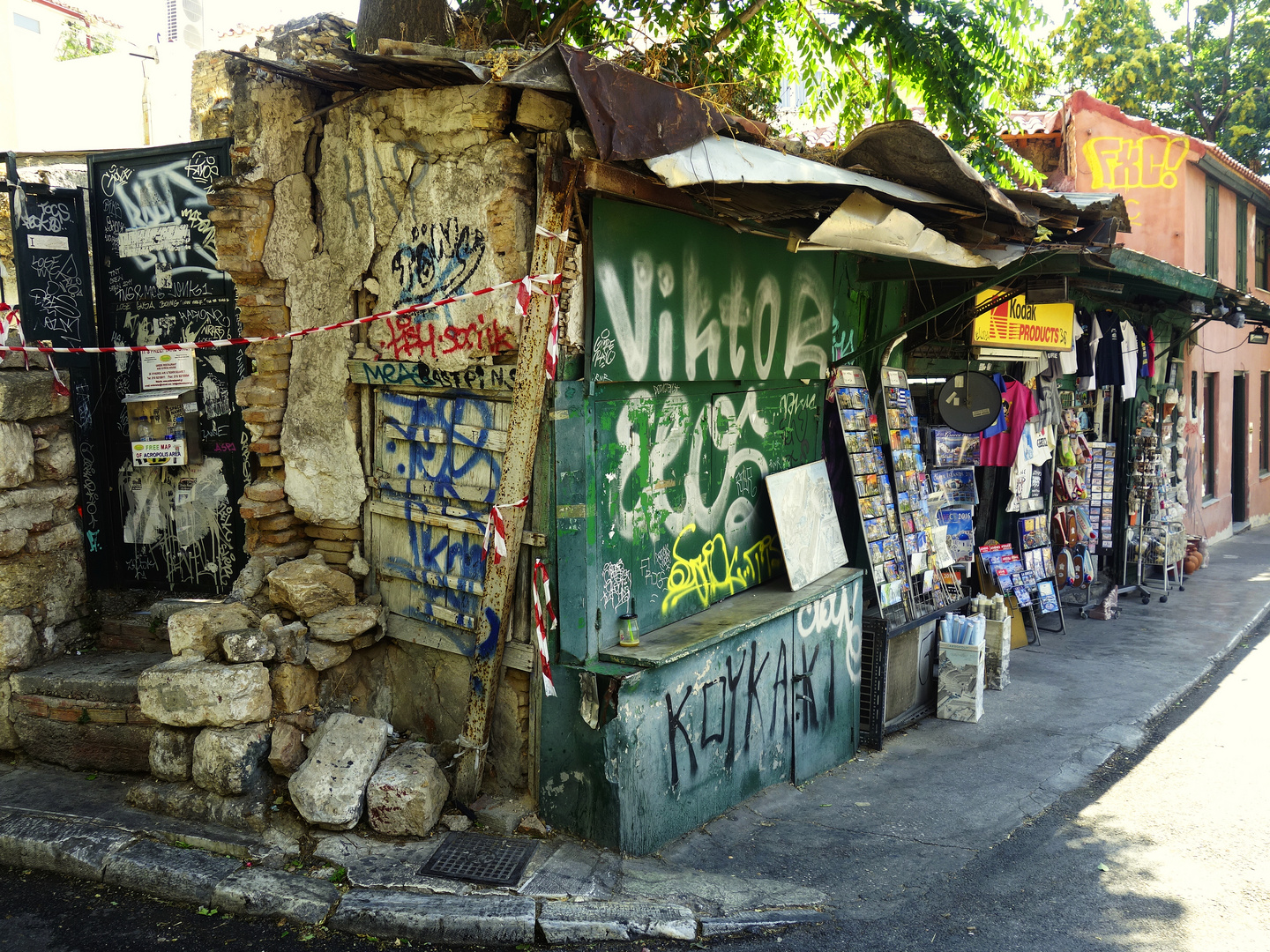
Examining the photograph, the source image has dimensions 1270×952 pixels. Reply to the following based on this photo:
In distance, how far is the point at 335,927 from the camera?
160 inches

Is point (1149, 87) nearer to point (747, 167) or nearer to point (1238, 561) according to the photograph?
point (1238, 561)

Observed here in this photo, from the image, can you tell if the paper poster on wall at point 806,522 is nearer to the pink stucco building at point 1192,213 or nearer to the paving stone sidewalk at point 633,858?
the paving stone sidewalk at point 633,858

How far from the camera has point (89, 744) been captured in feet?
17.4

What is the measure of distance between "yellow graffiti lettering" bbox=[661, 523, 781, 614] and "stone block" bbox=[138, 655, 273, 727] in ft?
7.18

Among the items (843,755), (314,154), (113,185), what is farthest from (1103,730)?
(113,185)

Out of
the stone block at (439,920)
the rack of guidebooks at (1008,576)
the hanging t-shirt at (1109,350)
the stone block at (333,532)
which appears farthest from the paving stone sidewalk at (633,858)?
the hanging t-shirt at (1109,350)

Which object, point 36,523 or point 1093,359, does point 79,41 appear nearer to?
point 36,523

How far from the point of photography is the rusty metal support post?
4.43 meters

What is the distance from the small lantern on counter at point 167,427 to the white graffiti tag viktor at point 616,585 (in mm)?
3212

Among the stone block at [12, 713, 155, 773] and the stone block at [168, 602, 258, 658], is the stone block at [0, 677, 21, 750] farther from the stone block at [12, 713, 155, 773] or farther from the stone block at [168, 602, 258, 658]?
the stone block at [168, 602, 258, 658]

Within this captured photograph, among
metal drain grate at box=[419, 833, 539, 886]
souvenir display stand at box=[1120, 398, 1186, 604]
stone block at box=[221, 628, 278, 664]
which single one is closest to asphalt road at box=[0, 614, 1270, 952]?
metal drain grate at box=[419, 833, 539, 886]

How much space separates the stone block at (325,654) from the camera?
4957 mm

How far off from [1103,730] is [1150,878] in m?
2.31

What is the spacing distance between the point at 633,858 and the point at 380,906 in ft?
4.01
